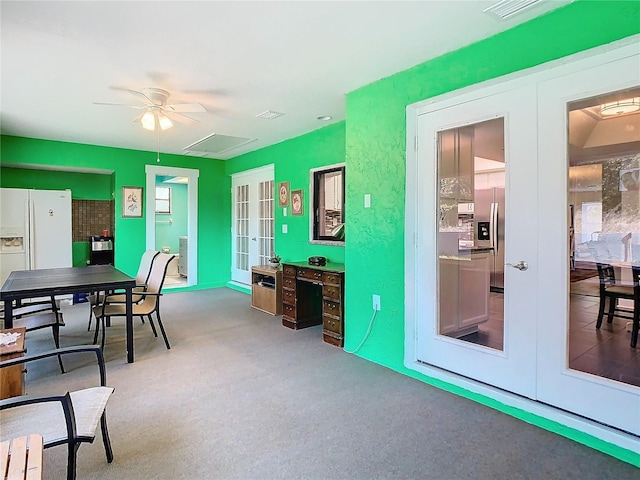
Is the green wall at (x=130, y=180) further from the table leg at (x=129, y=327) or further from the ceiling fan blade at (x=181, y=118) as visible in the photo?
the table leg at (x=129, y=327)

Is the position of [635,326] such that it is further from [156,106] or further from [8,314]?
[8,314]

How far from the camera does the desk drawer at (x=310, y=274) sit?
395cm

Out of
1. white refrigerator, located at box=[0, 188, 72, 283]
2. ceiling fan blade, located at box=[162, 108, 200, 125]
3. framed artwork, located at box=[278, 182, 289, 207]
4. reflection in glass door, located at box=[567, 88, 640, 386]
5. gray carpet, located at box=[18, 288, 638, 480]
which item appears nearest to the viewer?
gray carpet, located at box=[18, 288, 638, 480]

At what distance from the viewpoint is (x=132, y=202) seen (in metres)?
6.20

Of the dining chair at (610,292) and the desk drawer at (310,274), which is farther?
the desk drawer at (310,274)

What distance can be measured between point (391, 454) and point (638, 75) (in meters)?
2.33

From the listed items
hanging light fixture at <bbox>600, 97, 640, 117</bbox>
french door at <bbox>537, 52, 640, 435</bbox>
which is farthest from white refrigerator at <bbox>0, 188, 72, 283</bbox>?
hanging light fixture at <bbox>600, 97, 640, 117</bbox>

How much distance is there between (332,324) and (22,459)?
111 inches

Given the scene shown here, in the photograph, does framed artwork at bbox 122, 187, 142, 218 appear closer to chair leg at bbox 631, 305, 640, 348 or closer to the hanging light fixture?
the hanging light fixture

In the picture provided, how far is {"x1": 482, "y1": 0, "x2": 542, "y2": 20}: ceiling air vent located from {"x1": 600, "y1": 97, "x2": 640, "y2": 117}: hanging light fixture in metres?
0.70

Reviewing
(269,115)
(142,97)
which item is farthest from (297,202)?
(142,97)

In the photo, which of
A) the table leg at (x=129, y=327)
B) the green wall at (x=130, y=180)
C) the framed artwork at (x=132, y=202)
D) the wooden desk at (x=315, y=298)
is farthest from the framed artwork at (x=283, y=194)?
the table leg at (x=129, y=327)

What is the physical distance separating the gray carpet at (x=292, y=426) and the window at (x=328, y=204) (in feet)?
5.52

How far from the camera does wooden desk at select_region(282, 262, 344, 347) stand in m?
3.66
